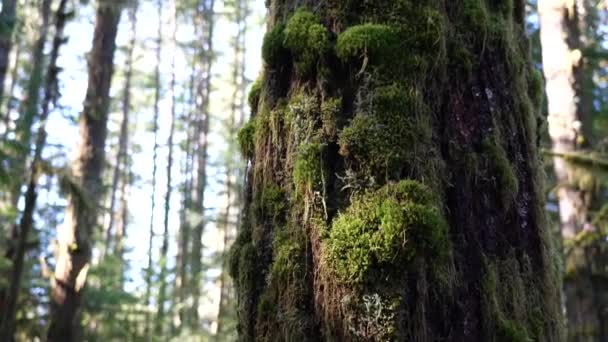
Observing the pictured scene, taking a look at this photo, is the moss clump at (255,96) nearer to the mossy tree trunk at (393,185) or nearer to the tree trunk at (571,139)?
the mossy tree trunk at (393,185)

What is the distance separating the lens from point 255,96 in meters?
2.58

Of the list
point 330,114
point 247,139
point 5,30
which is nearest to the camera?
point 330,114

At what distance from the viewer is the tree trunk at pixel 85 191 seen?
324 inches

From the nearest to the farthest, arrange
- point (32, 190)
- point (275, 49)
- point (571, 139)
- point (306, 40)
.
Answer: point (306, 40) < point (275, 49) < point (32, 190) < point (571, 139)

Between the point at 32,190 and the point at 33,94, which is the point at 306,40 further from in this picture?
the point at 33,94

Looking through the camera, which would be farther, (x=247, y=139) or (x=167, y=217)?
(x=167, y=217)

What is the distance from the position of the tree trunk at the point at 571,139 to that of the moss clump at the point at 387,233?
24.2 ft

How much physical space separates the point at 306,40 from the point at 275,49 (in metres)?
0.17

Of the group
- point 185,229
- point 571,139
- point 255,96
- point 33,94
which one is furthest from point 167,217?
point 255,96

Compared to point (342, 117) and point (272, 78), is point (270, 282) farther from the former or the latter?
point (272, 78)

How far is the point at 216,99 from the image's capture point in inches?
1104

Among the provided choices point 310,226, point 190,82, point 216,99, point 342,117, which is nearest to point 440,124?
point 342,117

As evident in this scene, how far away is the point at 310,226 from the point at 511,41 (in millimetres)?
1219

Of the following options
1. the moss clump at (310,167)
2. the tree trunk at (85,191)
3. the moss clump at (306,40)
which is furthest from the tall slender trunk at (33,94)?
the moss clump at (310,167)
